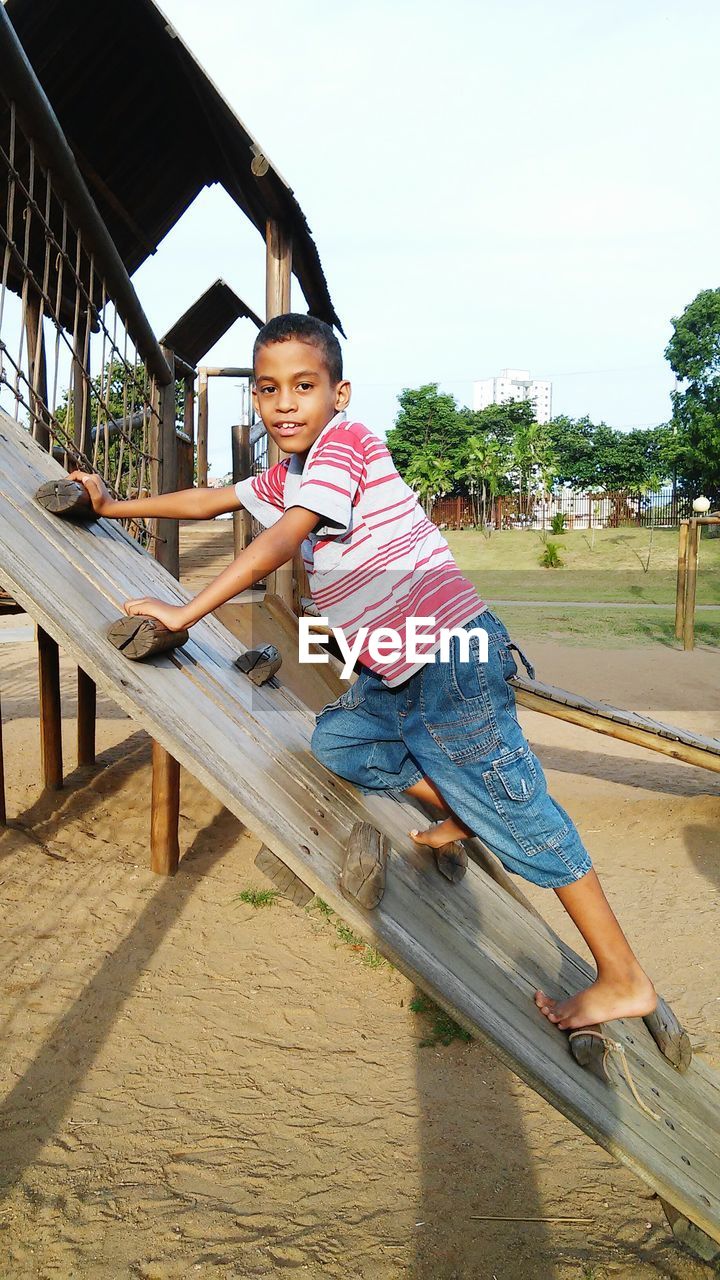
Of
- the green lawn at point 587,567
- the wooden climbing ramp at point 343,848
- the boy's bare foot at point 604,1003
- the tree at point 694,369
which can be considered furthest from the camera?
the tree at point 694,369

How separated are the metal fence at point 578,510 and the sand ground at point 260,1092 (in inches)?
1363

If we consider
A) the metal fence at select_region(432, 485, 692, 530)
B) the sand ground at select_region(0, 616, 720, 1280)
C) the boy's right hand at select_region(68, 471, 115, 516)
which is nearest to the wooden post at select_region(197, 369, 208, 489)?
the sand ground at select_region(0, 616, 720, 1280)

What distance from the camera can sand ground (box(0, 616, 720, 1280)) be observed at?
2430mm

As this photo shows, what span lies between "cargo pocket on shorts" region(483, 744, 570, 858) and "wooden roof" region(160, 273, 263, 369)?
6490 mm

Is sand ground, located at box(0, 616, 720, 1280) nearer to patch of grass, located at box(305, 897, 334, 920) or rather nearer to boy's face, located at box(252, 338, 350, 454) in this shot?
patch of grass, located at box(305, 897, 334, 920)

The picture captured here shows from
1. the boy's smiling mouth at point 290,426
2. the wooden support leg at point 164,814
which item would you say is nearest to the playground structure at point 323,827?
the boy's smiling mouth at point 290,426

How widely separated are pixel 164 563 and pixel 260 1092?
10.5 feet

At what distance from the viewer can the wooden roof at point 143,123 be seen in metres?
5.22

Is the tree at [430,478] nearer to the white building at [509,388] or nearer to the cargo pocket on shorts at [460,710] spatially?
the cargo pocket on shorts at [460,710]

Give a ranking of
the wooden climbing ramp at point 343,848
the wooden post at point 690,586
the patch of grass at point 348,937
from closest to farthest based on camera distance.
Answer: the wooden climbing ramp at point 343,848 → the patch of grass at point 348,937 → the wooden post at point 690,586

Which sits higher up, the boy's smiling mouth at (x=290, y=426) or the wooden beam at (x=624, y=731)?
the boy's smiling mouth at (x=290, y=426)

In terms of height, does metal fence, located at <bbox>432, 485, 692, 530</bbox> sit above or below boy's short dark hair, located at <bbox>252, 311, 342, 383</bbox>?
above

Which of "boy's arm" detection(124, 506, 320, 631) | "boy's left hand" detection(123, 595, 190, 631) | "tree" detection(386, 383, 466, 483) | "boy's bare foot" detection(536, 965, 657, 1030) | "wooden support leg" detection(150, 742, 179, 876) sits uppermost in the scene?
"tree" detection(386, 383, 466, 483)

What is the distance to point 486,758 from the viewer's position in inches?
79.8
